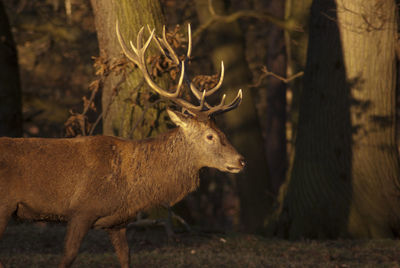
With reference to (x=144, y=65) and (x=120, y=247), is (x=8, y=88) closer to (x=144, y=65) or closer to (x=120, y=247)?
(x=144, y=65)

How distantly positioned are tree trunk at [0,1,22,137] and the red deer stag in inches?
270

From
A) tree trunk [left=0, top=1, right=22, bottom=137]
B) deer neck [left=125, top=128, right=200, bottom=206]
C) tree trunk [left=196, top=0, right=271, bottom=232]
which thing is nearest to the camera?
deer neck [left=125, top=128, right=200, bottom=206]

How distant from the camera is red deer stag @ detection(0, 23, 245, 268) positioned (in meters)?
7.20

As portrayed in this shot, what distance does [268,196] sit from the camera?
1572 centimetres

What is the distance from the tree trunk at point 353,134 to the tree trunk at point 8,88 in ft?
19.4

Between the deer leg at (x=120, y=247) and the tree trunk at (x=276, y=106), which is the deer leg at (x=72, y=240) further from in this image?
the tree trunk at (x=276, y=106)

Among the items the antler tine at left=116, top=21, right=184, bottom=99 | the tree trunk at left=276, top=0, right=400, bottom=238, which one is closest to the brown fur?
the antler tine at left=116, top=21, right=184, bottom=99

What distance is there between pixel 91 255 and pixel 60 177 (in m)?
2.17

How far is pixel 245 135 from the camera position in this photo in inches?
606

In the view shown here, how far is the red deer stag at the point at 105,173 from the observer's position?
7195 millimetres

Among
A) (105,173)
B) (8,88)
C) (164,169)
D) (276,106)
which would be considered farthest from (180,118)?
(276,106)

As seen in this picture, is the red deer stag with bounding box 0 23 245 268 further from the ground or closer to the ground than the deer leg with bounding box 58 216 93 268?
further from the ground

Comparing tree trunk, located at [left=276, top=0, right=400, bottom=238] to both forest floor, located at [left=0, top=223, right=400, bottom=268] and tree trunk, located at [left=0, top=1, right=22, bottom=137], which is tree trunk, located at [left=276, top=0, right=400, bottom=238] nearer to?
forest floor, located at [left=0, top=223, right=400, bottom=268]

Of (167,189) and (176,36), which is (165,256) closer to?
(167,189)
